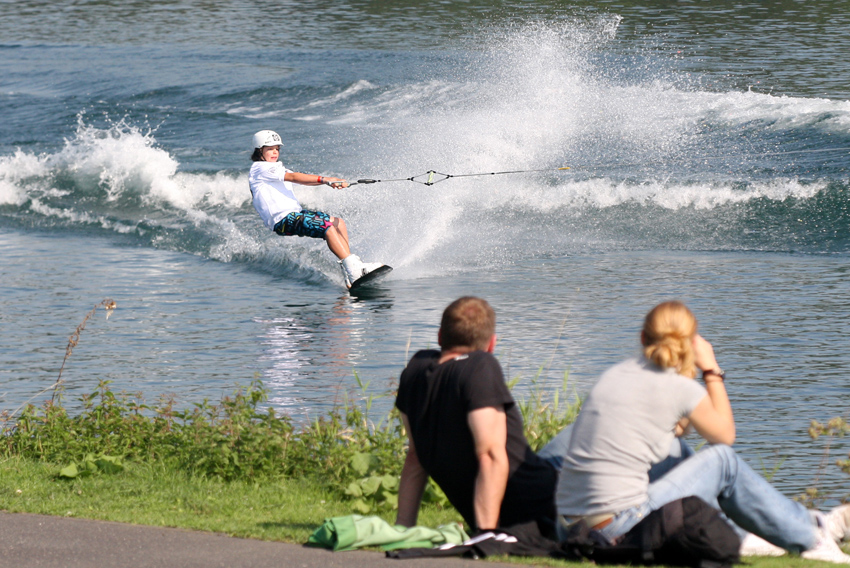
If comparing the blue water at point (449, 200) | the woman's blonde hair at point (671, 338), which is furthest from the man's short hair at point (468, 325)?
the blue water at point (449, 200)

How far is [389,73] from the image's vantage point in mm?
30312

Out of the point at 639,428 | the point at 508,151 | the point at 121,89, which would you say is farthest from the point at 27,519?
the point at 121,89

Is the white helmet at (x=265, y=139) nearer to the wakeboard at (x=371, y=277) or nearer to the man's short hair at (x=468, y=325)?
the wakeboard at (x=371, y=277)

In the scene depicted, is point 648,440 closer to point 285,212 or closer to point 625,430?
point 625,430

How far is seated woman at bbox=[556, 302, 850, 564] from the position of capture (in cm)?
476

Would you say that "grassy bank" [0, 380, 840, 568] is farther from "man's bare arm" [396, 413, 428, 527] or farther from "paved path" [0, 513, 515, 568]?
"man's bare arm" [396, 413, 428, 527]

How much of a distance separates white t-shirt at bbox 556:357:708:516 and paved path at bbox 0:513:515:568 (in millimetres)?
504

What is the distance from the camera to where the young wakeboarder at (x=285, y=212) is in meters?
13.4

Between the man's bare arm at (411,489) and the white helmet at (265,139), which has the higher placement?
the white helmet at (265,139)

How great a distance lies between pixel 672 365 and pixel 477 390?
0.81 m

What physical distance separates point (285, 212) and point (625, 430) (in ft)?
30.3

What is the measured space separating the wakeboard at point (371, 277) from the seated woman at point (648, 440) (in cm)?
866

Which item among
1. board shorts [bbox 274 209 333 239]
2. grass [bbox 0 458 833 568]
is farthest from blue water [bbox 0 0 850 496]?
grass [bbox 0 458 833 568]

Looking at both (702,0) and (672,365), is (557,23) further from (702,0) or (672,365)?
(672,365)
